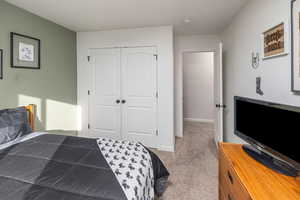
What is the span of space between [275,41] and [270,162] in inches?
44.6

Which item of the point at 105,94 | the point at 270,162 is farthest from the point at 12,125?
the point at 270,162

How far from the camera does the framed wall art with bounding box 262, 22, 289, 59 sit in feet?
4.67

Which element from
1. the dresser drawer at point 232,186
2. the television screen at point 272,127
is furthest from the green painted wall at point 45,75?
the television screen at point 272,127

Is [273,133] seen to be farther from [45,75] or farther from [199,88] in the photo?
[199,88]

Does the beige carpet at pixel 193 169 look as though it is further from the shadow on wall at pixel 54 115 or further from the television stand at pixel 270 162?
the shadow on wall at pixel 54 115

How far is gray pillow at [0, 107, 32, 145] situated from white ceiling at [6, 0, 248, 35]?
156cm

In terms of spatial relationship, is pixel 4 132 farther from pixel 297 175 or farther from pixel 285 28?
pixel 285 28

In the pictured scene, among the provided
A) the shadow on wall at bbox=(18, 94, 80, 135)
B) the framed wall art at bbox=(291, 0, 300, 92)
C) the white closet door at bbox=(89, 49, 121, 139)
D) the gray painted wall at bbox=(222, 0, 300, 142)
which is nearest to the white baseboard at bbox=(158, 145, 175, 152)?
the white closet door at bbox=(89, 49, 121, 139)

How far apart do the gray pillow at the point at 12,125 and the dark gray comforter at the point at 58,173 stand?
226mm

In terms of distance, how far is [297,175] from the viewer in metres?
1.10

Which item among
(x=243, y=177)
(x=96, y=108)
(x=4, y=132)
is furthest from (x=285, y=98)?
(x=96, y=108)

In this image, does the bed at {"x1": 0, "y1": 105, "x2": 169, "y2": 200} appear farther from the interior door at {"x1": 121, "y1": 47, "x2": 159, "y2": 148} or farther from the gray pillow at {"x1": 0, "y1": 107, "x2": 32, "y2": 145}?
the interior door at {"x1": 121, "y1": 47, "x2": 159, "y2": 148}

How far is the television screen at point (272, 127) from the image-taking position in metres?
1.04

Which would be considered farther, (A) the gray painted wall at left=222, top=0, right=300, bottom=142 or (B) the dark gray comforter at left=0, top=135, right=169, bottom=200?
(A) the gray painted wall at left=222, top=0, right=300, bottom=142
